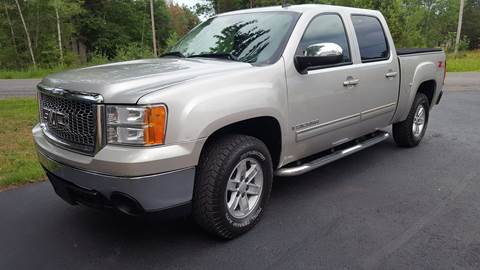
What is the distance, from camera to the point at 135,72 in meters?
3.24

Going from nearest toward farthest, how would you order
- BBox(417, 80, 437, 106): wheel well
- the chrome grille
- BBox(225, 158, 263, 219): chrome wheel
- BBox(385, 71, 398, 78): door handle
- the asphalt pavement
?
1. the chrome grille
2. the asphalt pavement
3. BBox(225, 158, 263, 219): chrome wheel
4. BBox(385, 71, 398, 78): door handle
5. BBox(417, 80, 437, 106): wheel well

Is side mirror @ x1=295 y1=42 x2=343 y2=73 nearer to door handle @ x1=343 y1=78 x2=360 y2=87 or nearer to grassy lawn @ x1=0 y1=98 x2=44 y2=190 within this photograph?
door handle @ x1=343 y1=78 x2=360 y2=87

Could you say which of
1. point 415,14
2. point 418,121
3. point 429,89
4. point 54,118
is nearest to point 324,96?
point 54,118

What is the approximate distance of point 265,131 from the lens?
367cm

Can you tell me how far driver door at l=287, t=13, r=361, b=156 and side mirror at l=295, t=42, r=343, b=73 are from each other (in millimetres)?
87

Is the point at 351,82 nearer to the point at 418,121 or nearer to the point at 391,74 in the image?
the point at 391,74

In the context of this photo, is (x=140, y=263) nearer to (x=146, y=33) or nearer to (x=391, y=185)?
(x=391, y=185)

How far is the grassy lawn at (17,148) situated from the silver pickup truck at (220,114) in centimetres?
154

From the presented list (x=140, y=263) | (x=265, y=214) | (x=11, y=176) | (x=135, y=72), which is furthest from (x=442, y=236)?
(x=11, y=176)

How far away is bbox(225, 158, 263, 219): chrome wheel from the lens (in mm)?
3311

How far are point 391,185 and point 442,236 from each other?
1234 millimetres

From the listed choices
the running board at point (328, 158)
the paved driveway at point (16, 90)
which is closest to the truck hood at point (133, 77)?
the running board at point (328, 158)

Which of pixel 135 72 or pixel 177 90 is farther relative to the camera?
pixel 135 72

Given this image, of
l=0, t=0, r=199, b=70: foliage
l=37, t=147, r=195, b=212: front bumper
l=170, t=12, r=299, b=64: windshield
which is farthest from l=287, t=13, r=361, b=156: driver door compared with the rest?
l=0, t=0, r=199, b=70: foliage
